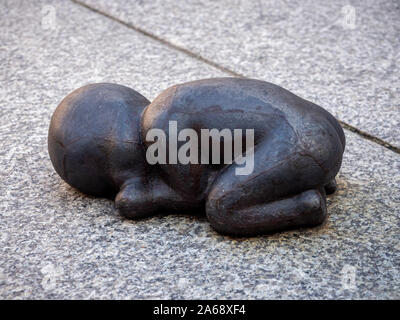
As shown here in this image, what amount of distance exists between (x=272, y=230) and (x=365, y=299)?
0.48m

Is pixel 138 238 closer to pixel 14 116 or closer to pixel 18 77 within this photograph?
pixel 14 116

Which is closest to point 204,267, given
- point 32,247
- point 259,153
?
point 259,153

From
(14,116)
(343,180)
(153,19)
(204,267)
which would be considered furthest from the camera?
(153,19)

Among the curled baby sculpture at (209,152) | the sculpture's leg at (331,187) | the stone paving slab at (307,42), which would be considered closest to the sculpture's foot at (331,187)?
the sculpture's leg at (331,187)

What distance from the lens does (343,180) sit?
9.66 feet

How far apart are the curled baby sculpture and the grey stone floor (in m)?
0.14

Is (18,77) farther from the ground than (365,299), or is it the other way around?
(365,299)

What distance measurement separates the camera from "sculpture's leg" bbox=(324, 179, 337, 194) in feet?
9.00

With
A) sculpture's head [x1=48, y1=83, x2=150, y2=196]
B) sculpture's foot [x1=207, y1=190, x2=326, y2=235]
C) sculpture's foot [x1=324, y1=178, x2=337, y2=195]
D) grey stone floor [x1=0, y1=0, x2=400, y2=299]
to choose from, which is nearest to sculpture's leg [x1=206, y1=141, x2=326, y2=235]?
sculpture's foot [x1=207, y1=190, x2=326, y2=235]

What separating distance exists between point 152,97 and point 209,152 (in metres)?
1.43

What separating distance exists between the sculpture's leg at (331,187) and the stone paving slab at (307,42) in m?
0.71

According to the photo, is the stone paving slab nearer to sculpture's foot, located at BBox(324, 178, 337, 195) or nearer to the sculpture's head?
sculpture's foot, located at BBox(324, 178, 337, 195)

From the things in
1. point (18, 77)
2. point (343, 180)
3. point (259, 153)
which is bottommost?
point (18, 77)

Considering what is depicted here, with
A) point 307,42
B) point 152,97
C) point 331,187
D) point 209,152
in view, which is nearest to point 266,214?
Result: point 209,152
